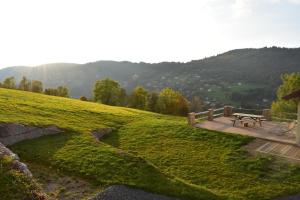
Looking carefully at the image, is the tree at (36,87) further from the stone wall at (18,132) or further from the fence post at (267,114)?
the fence post at (267,114)

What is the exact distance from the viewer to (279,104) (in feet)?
267

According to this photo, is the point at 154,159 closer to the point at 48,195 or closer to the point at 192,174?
the point at 192,174

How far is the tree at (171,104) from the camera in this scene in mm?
87725

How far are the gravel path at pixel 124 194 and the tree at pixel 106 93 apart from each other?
230 feet

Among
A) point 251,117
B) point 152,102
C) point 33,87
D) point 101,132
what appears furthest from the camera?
point 33,87

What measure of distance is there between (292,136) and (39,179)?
2248 centimetres

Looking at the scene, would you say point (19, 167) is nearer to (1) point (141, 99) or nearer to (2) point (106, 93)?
(2) point (106, 93)

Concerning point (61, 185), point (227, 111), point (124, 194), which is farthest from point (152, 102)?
point (124, 194)

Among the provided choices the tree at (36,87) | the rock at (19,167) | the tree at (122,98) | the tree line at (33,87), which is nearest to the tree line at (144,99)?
the tree at (122,98)

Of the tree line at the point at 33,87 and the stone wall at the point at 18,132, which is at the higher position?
the tree line at the point at 33,87

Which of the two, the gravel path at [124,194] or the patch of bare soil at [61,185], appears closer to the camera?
the gravel path at [124,194]

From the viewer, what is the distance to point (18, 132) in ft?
94.2

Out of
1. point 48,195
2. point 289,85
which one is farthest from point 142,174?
point 289,85

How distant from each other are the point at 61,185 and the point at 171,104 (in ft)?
226
